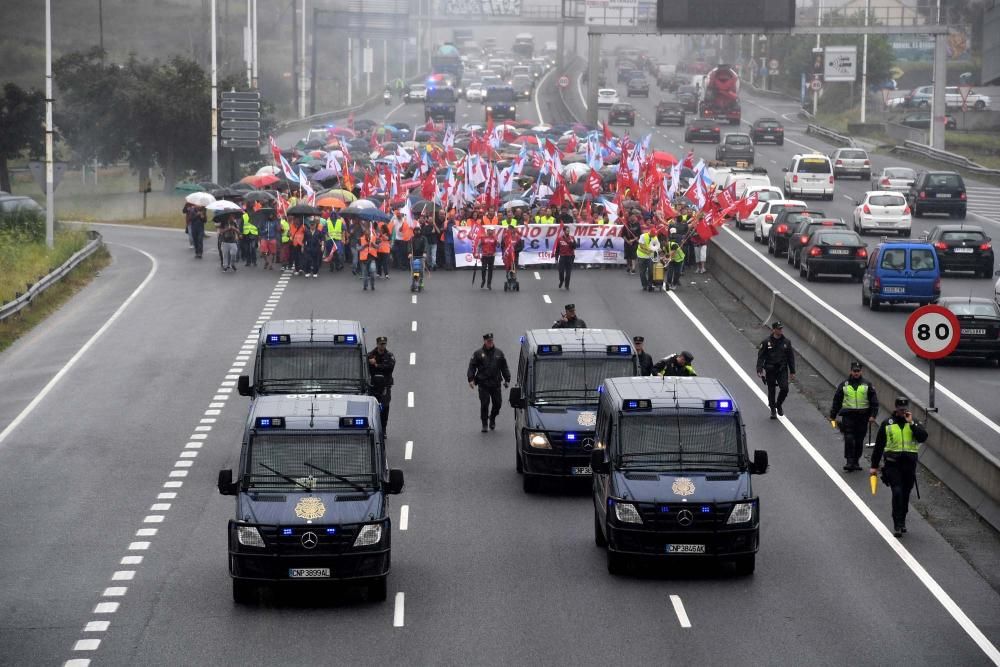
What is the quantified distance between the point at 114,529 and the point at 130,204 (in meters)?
58.2

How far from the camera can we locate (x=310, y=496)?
1759 centimetres

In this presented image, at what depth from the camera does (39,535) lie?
2081cm

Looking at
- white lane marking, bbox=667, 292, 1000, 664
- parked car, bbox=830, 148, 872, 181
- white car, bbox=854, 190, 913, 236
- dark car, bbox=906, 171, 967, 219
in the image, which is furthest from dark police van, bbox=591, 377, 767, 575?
parked car, bbox=830, 148, 872, 181

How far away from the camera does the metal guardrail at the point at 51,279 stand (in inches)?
1459

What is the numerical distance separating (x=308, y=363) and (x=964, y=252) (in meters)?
26.3

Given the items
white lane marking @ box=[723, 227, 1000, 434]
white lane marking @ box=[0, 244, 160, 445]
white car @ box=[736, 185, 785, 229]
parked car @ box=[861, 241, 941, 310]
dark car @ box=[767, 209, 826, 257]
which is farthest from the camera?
white car @ box=[736, 185, 785, 229]

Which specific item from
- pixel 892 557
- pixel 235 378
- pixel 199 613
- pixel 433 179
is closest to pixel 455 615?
A: pixel 199 613

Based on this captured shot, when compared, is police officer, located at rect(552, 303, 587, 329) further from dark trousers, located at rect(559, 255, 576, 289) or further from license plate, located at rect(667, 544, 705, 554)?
dark trousers, located at rect(559, 255, 576, 289)

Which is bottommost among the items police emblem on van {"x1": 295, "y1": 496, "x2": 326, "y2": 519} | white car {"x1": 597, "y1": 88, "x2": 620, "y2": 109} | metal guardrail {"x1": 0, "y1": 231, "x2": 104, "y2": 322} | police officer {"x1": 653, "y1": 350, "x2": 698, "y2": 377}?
metal guardrail {"x1": 0, "y1": 231, "x2": 104, "y2": 322}

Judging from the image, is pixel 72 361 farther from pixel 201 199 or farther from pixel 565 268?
pixel 201 199

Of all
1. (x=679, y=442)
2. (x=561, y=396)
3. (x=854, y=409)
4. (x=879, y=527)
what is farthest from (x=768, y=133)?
(x=679, y=442)

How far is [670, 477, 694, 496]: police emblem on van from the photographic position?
1834cm

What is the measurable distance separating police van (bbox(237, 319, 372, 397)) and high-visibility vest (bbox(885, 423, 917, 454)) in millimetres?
6779

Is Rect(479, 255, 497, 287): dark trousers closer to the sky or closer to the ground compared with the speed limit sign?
closer to the ground
